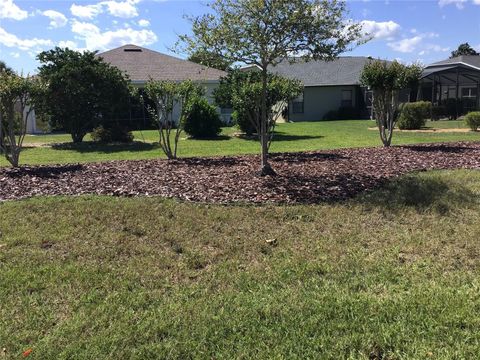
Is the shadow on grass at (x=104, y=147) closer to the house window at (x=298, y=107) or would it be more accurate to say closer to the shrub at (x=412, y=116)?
the shrub at (x=412, y=116)

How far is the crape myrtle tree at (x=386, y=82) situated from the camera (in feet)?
42.6

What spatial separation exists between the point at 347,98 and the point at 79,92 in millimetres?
22764

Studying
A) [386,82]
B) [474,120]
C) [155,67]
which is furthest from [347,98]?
[386,82]

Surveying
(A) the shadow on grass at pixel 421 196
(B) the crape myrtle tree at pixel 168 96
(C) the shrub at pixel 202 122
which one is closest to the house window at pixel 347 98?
(C) the shrub at pixel 202 122

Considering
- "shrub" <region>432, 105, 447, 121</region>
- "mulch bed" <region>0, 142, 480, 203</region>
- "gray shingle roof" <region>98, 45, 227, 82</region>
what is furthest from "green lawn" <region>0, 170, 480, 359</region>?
"shrub" <region>432, 105, 447, 121</region>

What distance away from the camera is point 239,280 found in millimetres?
4191

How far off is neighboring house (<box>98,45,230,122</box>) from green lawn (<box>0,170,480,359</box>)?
2006cm

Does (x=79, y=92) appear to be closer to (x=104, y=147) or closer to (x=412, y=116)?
(x=104, y=147)

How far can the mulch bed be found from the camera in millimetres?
7227

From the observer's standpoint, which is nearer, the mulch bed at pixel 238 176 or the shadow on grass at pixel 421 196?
the shadow on grass at pixel 421 196

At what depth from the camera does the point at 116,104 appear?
17.2 m

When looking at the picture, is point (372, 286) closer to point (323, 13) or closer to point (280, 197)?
point (280, 197)

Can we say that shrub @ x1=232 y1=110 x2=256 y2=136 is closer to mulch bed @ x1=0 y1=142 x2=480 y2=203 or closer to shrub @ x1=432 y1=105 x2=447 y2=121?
mulch bed @ x1=0 y1=142 x2=480 y2=203

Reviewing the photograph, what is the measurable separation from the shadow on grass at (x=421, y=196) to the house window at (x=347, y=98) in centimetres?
2733
